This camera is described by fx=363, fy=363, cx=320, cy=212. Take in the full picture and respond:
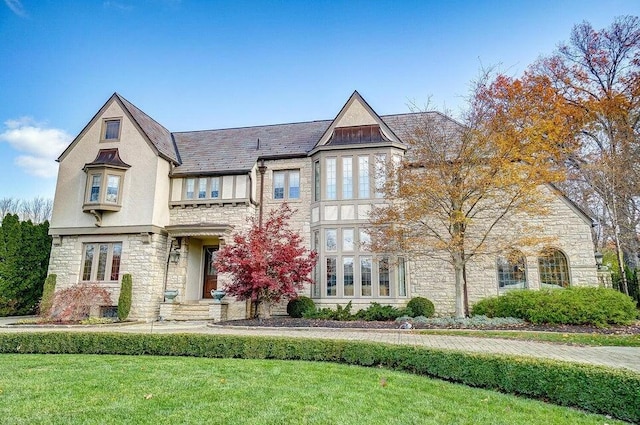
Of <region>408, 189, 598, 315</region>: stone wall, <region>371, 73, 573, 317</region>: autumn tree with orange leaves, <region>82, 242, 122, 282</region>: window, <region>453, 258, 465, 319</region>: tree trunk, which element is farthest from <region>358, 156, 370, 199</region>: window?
<region>82, 242, 122, 282</region>: window

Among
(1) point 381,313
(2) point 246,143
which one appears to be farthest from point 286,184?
(1) point 381,313

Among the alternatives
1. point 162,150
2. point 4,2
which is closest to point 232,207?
point 162,150

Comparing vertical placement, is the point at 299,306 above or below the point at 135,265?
below

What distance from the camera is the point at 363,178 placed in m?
16.4

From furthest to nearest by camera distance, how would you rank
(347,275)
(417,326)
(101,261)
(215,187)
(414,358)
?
(215,187) < (101,261) < (347,275) < (417,326) < (414,358)

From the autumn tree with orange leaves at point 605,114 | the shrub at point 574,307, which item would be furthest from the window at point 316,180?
the autumn tree with orange leaves at point 605,114

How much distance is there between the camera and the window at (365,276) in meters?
15.4

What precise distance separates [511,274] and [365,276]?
6198 millimetres

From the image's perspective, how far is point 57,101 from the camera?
16.0 meters

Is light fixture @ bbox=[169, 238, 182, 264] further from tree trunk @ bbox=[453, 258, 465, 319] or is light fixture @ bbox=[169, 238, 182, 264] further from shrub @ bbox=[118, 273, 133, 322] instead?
tree trunk @ bbox=[453, 258, 465, 319]

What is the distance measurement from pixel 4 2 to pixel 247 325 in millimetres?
12854

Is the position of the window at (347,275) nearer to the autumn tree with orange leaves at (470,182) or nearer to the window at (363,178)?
the autumn tree with orange leaves at (470,182)

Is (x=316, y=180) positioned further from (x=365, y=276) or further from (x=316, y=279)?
(x=365, y=276)

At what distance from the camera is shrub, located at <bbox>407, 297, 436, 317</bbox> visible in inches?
554
